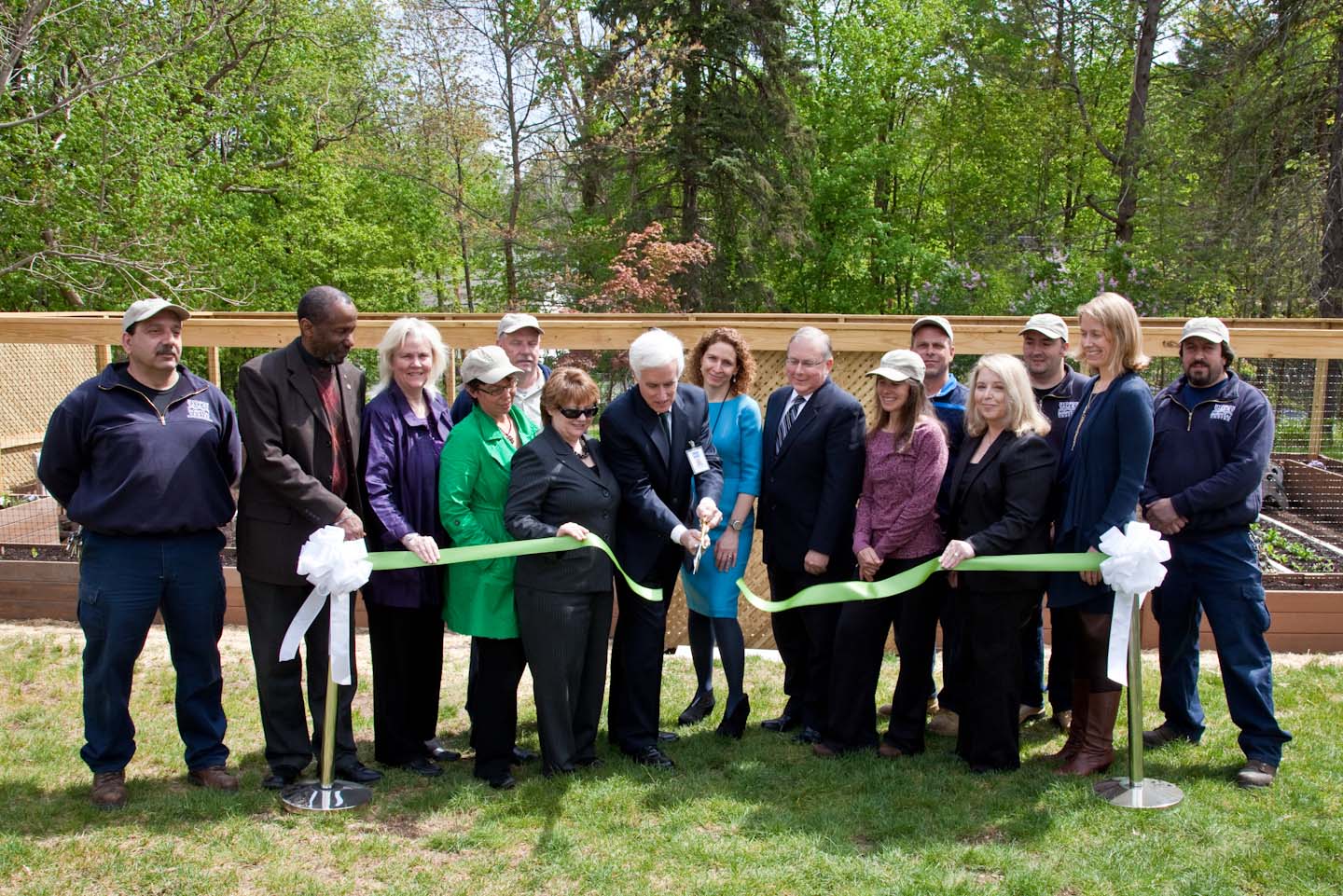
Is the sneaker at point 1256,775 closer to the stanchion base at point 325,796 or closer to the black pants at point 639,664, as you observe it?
the black pants at point 639,664

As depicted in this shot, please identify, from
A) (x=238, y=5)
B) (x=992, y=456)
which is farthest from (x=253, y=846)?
(x=238, y=5)

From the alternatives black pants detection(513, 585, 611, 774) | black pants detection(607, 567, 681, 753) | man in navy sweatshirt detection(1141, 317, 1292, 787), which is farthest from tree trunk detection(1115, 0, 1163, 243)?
black pants detection(513, 585, 611, 774)

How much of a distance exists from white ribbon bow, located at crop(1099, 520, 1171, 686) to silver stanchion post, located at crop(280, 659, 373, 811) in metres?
3.16

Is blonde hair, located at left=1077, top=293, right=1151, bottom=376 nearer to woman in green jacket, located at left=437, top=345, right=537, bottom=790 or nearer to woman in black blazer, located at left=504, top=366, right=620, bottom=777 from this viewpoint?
woman in black blazer, located at left=504, top=366, right=620, bottom=777

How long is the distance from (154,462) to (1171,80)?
2492 cm

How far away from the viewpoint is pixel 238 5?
54.0 feet

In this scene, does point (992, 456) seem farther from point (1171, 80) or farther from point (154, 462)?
point (1171, 80)

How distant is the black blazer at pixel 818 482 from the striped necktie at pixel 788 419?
0.10ft

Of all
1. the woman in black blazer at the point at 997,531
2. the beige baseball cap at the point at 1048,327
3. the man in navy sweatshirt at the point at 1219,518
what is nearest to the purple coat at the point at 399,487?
the woman in black blazer at the point at 997,531

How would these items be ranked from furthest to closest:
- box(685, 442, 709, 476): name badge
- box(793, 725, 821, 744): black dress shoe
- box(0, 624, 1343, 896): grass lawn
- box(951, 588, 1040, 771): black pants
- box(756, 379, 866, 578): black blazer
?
box(793, 725, 821, 744): black dress shoe
box(756, 379, 866, 578): black blazer
box(685, 442, 709, 476): name badge
box(951, 588, 1040, 771): black pants
box(0, 624, 1343, 896): grass lawn

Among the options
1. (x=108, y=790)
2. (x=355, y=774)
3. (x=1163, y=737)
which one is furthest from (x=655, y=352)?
(x=1163, y=737)

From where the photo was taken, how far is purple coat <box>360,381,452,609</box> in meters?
4.51

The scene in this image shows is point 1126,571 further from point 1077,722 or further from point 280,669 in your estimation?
point 280,669

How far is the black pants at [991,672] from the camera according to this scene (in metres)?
4.56
